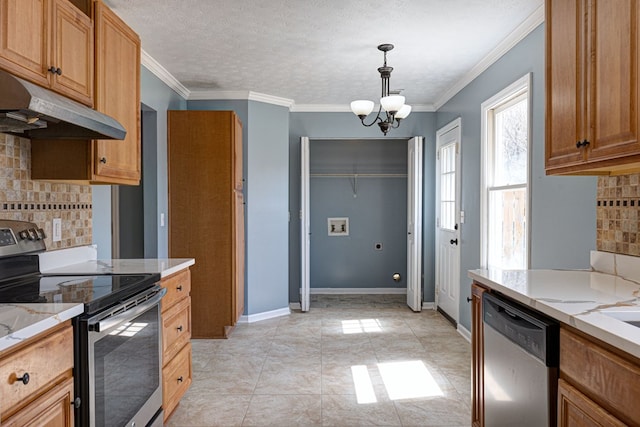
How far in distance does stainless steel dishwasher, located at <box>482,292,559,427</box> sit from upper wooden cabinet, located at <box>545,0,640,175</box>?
2.22 ft

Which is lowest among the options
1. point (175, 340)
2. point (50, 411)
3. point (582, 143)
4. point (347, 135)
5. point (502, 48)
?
point (175, 340)

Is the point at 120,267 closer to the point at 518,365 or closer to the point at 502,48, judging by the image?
the point at 518,365

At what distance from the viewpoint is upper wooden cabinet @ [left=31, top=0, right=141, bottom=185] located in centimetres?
226

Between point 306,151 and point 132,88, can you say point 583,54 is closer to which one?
→ point 132,88

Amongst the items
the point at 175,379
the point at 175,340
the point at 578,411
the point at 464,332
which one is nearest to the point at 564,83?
the point at 578,411

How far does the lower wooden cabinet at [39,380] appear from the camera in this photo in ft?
3.99

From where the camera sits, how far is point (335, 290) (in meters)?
6.47

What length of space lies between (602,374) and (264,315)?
402cm

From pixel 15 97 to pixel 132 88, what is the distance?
1.22 meters

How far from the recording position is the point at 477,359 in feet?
7.15

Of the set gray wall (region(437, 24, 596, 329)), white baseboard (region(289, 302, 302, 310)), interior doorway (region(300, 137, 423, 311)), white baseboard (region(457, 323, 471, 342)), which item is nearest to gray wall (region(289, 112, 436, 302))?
white baseboard (region(289, 302, 302, 310))

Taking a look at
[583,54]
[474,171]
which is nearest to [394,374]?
[474,171]

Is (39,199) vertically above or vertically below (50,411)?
above

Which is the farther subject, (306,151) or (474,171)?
(306,151)
